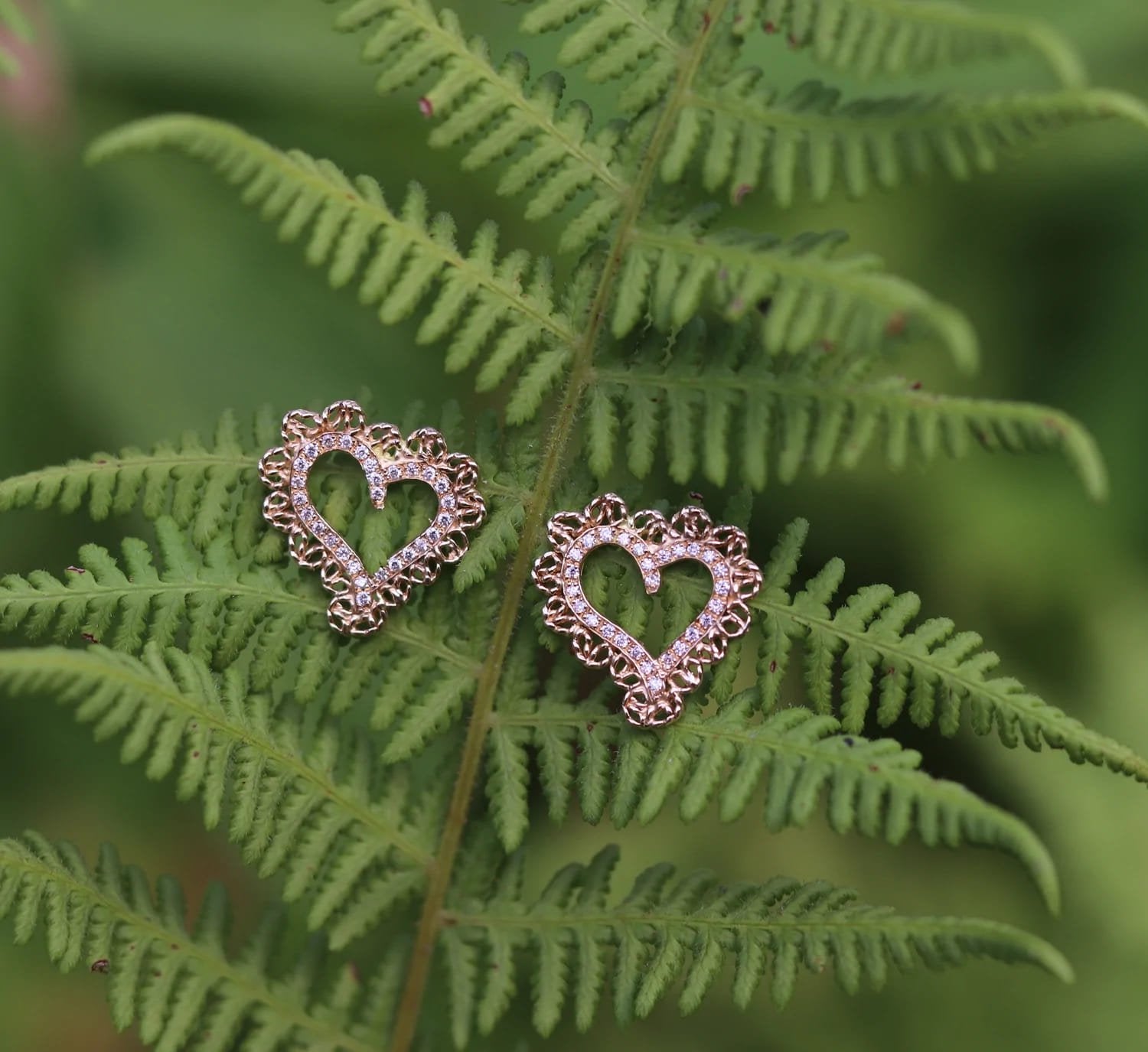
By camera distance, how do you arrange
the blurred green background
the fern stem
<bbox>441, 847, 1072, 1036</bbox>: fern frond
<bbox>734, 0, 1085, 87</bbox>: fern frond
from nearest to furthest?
<bbox>734, 0, 1085, 87</bbox>: fern frond < <bbox>441, 847, 1072, 1036</bbox>: fern frond < the fern stem < the blurred green background

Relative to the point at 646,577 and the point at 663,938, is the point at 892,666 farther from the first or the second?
the point at 663,938

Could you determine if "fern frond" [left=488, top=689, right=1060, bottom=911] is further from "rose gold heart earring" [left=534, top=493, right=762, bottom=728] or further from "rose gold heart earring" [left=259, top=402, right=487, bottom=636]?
"rose gold heart earring" [left=259, top=402, right=487, bottom=636]

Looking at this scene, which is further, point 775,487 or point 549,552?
point 775,487

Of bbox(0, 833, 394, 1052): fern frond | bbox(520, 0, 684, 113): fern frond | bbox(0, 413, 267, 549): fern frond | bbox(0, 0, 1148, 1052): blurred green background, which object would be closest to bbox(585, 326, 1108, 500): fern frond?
bbox(520, 0, 684, 113): fern frond

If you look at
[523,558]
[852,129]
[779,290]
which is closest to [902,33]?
[852,129]

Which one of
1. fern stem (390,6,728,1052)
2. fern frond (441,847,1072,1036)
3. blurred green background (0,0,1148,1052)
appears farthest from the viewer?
blurred green background (0,0,1148,1052)

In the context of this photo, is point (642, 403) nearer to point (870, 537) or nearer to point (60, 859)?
point (60, 859)
